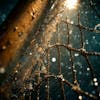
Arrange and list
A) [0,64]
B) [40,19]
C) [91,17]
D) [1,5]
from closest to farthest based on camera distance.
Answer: [0,64], [40,19], [1,5], [91,17]

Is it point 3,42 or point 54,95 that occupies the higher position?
point 3,42

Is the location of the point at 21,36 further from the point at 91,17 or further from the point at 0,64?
the point at 91,17

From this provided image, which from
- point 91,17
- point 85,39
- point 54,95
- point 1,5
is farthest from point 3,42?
point 54,95

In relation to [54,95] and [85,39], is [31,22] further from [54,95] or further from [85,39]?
[54,95]

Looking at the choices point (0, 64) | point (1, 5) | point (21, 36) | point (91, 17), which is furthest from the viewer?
point (91, 17)

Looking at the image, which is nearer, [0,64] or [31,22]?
[0,64]

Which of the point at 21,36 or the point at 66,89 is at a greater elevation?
the point at 21,36

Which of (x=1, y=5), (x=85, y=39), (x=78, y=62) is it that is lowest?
(x=78, y=62)

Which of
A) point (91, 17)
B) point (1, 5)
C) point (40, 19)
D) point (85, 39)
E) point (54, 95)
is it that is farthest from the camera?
point (54, 95)

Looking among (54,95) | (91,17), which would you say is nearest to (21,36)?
(91,17)
